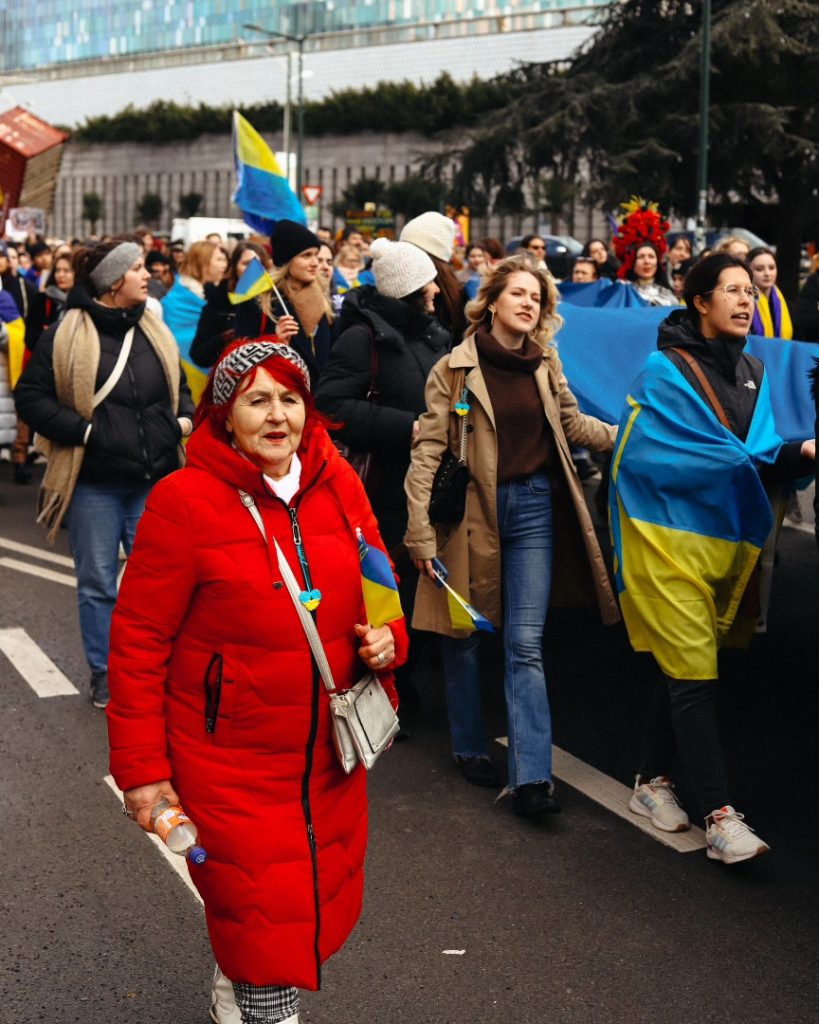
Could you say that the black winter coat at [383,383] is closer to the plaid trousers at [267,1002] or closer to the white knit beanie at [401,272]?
the white knit beanie at [401,272]

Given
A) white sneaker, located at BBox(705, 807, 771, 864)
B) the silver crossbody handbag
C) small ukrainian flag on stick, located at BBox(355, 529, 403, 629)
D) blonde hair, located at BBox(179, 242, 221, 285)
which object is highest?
blonde hair, located at BBox(179, 242, 221, 285)

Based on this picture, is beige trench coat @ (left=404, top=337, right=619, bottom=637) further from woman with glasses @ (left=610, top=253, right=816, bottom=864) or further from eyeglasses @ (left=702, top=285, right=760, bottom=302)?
eyeglasses @ (left=702, top=285, right=760, bottom=302)

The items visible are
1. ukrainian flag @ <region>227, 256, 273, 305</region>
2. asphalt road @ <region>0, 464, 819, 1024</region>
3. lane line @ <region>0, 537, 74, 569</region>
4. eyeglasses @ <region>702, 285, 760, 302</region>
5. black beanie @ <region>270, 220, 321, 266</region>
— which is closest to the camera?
asphalt road @ <region>0, 464, 819, 1024</region>

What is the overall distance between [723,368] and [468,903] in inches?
76.2

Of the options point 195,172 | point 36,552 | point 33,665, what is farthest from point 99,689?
point 195,172

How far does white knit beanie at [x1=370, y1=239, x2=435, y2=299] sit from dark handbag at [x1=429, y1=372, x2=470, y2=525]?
2.75 ft

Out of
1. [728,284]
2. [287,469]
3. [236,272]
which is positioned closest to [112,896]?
[287,469]

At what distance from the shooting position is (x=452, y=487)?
5.25 metres

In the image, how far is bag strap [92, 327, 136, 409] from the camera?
6445mm

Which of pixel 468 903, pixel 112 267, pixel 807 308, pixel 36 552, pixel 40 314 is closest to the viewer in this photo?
pixel 468 903

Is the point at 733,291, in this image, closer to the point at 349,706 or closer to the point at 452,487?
the point at 452,487

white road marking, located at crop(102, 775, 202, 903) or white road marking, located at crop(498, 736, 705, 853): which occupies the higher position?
white road marking, located at crop(102, 775, 202, 903)

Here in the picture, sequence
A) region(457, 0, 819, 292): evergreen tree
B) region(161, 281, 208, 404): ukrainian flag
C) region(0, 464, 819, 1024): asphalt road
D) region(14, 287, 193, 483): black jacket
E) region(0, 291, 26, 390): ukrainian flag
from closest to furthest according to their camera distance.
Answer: region(0, 464, 819, 1024): asphalt road, region(14, 287, 193, 483): black jacket, region(161, 281, 208, 404): ukrainian flag, region(0, 291, 26, 390): ukrainian flag, region(457, 0, 819, 292): evergreen tree

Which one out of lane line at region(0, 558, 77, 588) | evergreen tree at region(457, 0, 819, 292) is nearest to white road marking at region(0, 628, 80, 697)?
lane line at region(0, 558, 77, 588)
